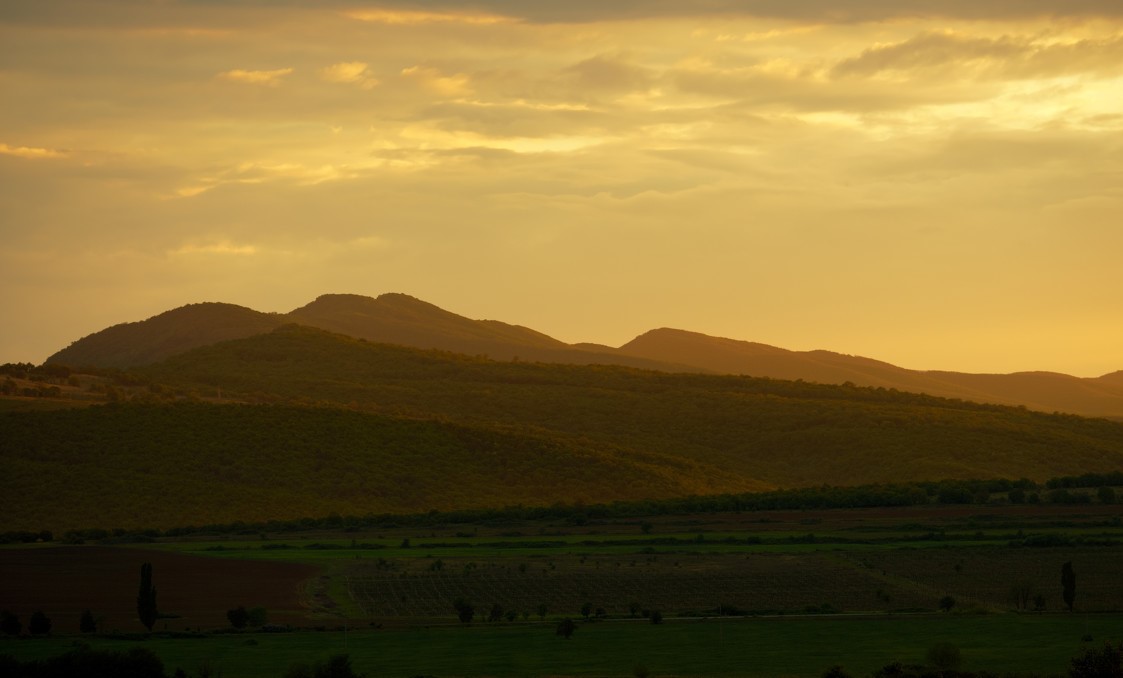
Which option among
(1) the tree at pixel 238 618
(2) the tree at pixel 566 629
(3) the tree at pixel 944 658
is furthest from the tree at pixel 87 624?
(3) the tree at pixel 944 658

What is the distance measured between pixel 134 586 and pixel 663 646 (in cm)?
2500

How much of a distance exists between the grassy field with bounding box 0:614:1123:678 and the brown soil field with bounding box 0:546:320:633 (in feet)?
17.3

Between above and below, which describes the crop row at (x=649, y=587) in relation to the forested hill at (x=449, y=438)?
below

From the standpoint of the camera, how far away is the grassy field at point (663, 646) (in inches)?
1540

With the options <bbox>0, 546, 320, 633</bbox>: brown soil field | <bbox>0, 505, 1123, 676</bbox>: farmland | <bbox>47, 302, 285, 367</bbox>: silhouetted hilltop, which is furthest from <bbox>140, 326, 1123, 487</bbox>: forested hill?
<bbox>0, 546, 320, 633</bbox>: brown soil field

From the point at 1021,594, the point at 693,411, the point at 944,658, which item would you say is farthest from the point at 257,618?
the point at 693,411

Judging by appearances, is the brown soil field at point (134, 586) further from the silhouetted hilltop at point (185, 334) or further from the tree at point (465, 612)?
the silhouetted hilltop at point (185, 334)

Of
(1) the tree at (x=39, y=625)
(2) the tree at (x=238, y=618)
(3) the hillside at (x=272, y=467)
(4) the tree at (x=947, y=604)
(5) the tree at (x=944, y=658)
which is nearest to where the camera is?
(5) the tree at (x=944, y=658)

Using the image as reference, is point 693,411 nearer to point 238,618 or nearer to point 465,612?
point 465,612

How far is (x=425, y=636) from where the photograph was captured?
4531 centimetres

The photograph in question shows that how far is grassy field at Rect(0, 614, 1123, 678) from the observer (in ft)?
128

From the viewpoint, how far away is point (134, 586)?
58.8m

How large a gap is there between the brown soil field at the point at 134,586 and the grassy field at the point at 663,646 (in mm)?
5260

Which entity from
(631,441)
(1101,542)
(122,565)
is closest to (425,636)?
(122,565)
